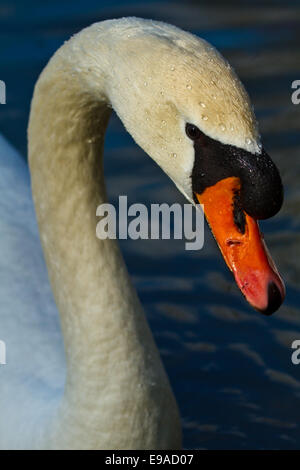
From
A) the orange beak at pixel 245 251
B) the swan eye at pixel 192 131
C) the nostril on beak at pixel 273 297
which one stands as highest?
the swan eye at pixel 192 131

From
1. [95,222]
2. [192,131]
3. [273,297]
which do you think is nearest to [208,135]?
[192,131]

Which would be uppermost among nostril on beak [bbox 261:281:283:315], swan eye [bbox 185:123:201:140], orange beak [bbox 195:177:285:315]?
swan eye [bbox 185:123:201:140]

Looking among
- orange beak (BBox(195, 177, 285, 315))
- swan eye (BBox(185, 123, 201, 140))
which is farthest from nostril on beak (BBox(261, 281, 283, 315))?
swan eye (BBox(185, 123, 201, 140))

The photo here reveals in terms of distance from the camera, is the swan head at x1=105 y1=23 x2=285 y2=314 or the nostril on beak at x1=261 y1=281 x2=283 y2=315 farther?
the nostril on beak at x1=261 y1=281 x2=283 y2=315

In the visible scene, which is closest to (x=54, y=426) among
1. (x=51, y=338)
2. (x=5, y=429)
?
(x=5, y=429)

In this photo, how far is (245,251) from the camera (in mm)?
2906

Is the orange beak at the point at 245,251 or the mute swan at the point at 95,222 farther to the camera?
the orange beak at the point at 245,251

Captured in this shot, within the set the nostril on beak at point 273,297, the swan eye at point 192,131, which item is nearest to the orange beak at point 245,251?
the nostril on beak at point 273,297

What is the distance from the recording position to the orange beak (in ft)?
9.37

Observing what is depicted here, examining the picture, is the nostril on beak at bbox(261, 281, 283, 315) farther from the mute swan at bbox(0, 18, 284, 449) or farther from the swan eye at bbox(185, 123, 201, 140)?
the swan eye at bbox(185, 123, 201, 140)

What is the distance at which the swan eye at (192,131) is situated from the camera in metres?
2.70

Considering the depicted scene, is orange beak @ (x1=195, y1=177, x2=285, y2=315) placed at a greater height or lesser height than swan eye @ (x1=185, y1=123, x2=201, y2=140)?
lesser

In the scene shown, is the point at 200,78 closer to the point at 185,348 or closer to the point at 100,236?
the point at 100,236

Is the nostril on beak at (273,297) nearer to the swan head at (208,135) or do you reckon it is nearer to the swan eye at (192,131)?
the swan head at (208,135)
